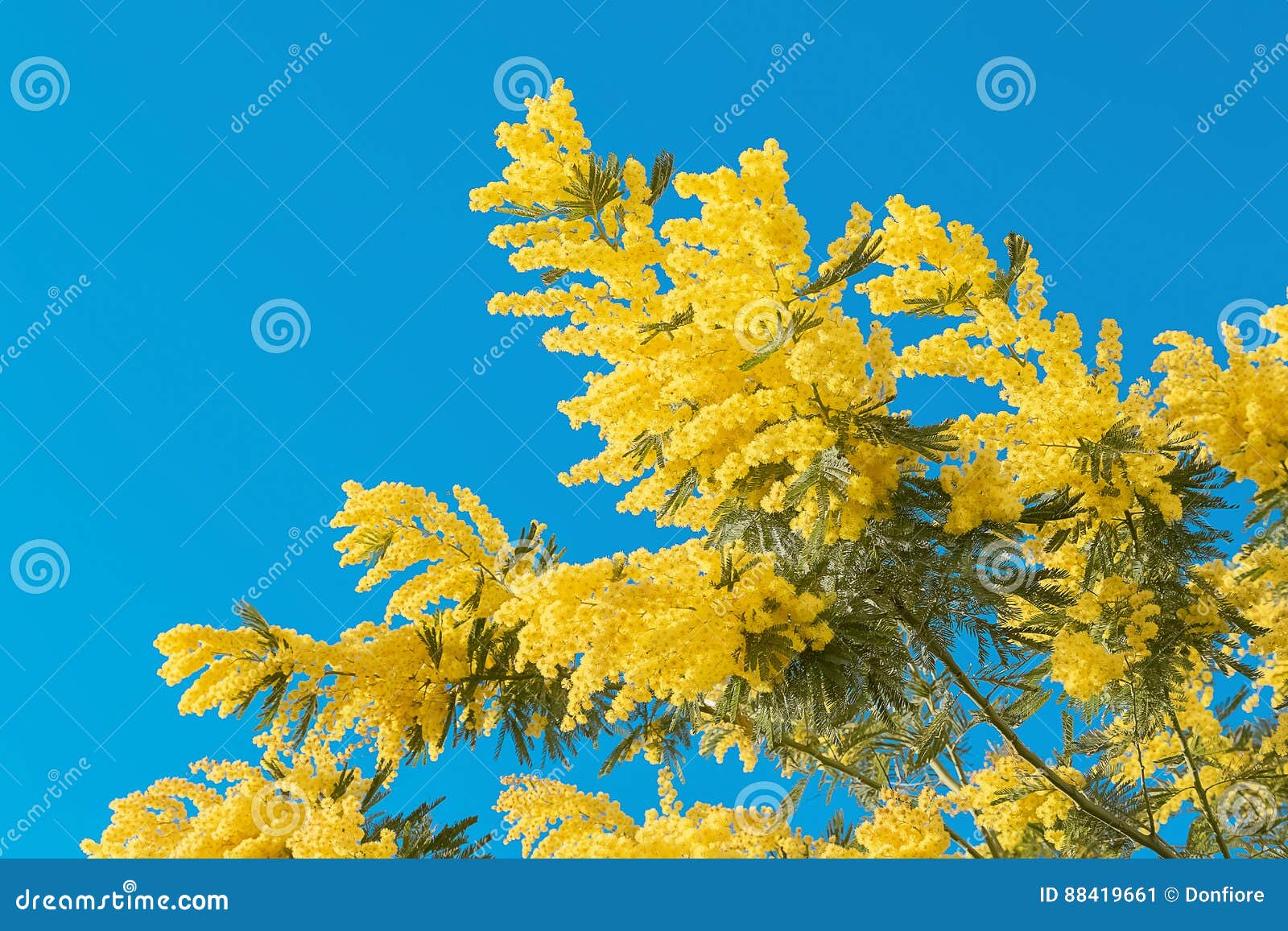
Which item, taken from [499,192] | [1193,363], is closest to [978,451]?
[1193,363]

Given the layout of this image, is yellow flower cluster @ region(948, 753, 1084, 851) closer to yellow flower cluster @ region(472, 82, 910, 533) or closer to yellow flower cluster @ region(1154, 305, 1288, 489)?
yellow flower cluster @ region(1154, 305, 1288, 489)

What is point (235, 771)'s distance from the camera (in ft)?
21.5

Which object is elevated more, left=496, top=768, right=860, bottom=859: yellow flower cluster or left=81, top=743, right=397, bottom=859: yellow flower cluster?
left=496, top=768, right=860, bottom=859: yellow flower cluster

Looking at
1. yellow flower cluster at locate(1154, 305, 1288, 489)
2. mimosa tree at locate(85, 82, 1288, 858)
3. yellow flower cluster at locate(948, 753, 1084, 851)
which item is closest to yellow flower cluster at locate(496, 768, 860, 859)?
mimosa tree at locate(85, 82, 1288, 858)

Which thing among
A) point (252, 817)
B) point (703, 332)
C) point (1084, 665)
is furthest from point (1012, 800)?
point (252, 817)

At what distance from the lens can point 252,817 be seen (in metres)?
6.09

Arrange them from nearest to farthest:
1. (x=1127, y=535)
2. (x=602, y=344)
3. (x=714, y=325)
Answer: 1. (x=714, y=325)
2. (x=602, y=344)
3. (x=1127, y=535)

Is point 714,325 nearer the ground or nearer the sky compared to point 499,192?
nearer the ground

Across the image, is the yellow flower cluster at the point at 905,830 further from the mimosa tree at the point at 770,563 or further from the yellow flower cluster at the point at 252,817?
Answer: the yellow flower cluster at the point at 252,817

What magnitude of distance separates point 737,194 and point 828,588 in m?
2.33

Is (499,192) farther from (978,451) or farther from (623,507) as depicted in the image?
(978,451)

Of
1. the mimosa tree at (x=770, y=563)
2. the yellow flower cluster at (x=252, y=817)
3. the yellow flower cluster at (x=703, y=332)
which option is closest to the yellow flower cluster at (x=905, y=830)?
the mimosa tree at (x=770, y=563)

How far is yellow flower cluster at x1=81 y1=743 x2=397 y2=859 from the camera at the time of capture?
5535 millimetres

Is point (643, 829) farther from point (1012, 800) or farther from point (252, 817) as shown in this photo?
point (1012, 800)
